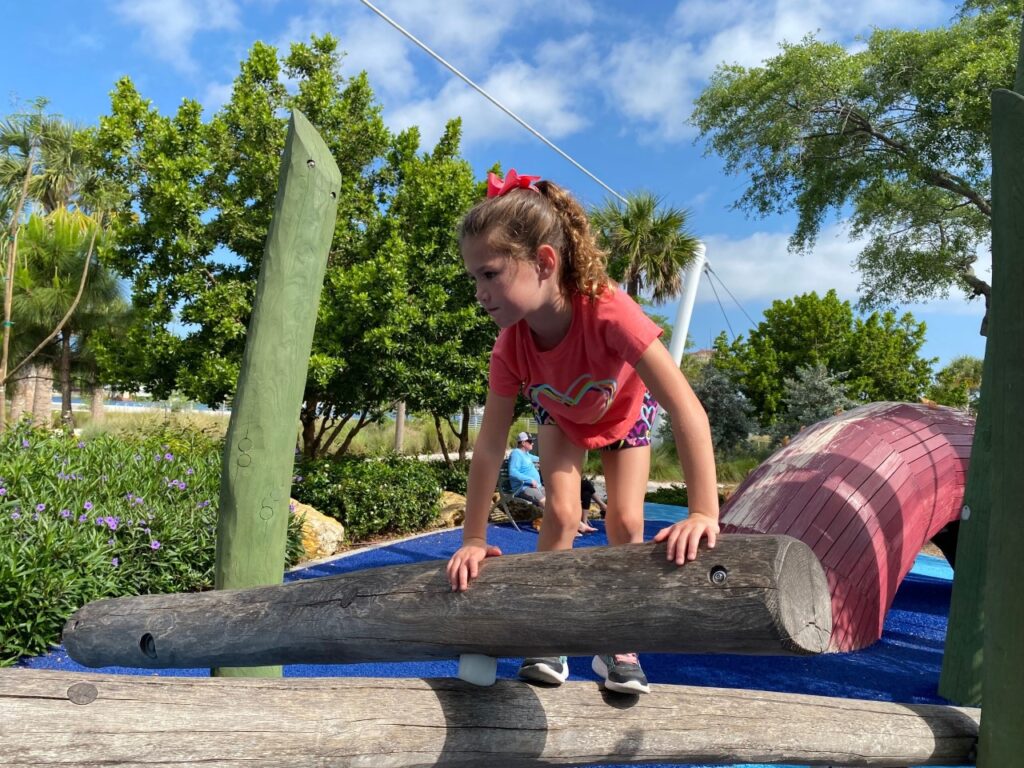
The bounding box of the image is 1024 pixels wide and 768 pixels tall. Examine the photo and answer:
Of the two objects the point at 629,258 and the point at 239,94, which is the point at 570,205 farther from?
the point at 629,258

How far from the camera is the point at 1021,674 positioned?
215 centimetres

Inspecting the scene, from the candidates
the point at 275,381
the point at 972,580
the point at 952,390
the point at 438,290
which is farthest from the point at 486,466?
the point at 952,390

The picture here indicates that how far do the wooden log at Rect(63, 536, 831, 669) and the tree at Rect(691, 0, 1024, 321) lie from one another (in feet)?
34.4

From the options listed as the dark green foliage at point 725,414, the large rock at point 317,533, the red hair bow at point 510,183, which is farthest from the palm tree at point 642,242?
the red hair bow at point 510,183

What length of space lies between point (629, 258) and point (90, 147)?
39.5ft

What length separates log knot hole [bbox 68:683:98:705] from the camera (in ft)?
4.97

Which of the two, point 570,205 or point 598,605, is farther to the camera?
point 570,205

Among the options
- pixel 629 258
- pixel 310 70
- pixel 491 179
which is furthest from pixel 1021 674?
pixel 629 258

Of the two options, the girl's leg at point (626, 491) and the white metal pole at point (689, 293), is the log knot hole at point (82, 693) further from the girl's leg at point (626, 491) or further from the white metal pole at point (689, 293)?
the white metal pole at point (689, 293)

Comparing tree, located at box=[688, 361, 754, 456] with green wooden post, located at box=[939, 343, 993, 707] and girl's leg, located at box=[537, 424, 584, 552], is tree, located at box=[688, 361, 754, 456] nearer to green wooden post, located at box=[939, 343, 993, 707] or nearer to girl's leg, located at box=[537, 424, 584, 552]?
green wooden post, located at box=[939, 343, 993, 707]

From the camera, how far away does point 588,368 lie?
236cm

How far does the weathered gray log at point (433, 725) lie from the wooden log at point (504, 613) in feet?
0.55

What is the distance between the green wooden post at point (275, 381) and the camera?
284cm

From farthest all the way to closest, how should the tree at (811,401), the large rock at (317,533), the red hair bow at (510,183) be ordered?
the tree at (811,401) < the large rock at (317,533) < the red hair bow at (510,183)
